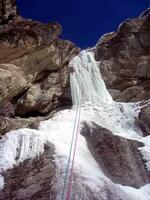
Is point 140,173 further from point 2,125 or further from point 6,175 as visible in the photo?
point 2,125

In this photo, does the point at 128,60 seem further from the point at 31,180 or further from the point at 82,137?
the point at 31,180

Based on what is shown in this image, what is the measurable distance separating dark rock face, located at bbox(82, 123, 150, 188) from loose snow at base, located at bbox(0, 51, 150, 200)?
0.31 m

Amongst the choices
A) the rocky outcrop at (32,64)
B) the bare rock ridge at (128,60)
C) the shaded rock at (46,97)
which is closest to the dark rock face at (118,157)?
the shaded rock at (46,97)

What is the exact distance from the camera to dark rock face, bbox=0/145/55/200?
10.3 m

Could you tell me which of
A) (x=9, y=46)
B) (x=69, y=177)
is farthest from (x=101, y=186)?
(x=9, y=46)

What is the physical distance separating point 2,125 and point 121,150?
5.72 meters

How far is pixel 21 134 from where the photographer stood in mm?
13305

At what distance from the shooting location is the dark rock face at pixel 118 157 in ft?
40.4

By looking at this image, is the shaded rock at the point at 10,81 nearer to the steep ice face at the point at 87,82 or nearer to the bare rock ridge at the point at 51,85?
the bare rock ridge at the point at 51,85

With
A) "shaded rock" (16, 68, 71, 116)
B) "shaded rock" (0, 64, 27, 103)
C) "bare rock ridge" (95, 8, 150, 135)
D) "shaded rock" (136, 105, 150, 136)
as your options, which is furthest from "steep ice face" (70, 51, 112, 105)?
"shaded rock" (0, 64, 27, 103)

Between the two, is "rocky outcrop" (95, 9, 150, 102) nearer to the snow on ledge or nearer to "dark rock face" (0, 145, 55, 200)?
the snow on ledge

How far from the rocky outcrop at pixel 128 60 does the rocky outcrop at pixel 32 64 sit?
10.8 ft

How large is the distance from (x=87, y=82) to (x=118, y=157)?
869 centimetres

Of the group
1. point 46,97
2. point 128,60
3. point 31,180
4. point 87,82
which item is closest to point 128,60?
point 128,60
